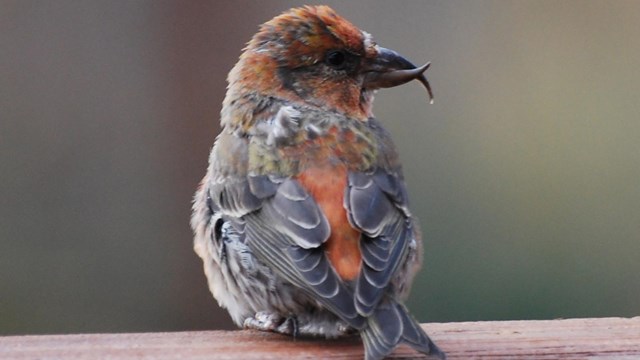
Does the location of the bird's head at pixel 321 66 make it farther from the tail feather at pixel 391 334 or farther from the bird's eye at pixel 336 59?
the tail feather at pixel 391 334

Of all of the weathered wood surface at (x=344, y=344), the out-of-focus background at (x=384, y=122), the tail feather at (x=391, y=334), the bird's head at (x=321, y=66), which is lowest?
the out-of-focus background at (x=384, y=122)

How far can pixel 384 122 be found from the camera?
7.67 metres

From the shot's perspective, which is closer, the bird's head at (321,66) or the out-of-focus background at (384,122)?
the bird's head at (321,66)

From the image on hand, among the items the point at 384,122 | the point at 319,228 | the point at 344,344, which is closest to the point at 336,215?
the point at 319,228

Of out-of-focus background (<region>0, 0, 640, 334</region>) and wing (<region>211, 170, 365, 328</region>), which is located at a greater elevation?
wing (<region>211, 170, 365, 328</region>)

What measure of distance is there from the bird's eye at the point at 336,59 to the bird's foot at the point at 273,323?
1217 millimetres

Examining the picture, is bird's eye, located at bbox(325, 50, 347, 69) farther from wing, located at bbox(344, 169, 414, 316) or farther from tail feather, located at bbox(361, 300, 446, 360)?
tail feather, located at bbox(361, 300, 446, 360)

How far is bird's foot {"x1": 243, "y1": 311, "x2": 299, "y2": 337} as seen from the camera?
4.61 meters

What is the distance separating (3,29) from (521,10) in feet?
9.91

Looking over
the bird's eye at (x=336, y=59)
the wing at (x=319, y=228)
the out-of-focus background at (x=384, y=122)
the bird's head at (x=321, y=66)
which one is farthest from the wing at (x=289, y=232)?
the out-of-focus background at (x=384, y=122)

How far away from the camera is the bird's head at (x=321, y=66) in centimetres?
553

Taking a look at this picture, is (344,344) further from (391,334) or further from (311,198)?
(311,198)

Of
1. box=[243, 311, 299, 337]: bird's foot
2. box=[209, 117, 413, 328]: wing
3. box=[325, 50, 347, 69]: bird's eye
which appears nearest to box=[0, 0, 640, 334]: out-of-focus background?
box=[325, 50, 347, 69]: bird's eye

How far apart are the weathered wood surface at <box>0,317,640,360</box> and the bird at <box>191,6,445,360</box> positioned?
0.14m
